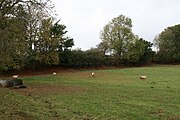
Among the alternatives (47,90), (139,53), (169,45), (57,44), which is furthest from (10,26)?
(169,45)

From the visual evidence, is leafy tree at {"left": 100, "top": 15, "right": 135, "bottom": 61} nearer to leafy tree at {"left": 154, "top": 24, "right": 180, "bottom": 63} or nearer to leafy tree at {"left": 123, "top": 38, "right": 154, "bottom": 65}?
leafy tree at {"left": 123, "top": 38, "right": 154, "bottom": 65}

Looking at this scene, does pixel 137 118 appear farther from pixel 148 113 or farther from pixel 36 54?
pixel 36 54

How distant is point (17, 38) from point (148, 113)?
16.8 m

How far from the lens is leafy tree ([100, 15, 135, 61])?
67.0 meters

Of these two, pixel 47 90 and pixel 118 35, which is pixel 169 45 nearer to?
pixel 118 35

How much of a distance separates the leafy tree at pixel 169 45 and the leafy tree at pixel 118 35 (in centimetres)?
1074

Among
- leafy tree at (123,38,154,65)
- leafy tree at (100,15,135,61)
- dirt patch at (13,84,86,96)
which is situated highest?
leafy tree at (100,15,135,61)

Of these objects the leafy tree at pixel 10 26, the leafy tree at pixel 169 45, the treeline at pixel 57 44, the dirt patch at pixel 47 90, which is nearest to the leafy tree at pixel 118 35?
the treeline at pixel 57 44

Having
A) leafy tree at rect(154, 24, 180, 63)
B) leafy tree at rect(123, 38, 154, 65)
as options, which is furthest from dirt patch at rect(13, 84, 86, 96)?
leafy tree at rect(154, 24, 180, 63)

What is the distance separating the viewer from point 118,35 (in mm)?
67625

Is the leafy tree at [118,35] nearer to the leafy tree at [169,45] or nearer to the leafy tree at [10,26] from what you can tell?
the leafy tree at [169,45]

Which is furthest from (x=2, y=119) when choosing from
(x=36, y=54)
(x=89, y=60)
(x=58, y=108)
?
(x=89, y=60)

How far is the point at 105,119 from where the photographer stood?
449 inches

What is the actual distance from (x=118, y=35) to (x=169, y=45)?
15.3 meters
